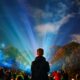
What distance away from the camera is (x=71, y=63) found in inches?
648

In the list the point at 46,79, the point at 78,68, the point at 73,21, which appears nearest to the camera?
the point at 46,79

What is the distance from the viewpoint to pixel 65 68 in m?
15.7

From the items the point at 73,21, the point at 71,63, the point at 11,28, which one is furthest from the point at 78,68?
the point at 11,28

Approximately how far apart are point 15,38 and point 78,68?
3712 millimetres

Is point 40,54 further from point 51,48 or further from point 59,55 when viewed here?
point 59,55

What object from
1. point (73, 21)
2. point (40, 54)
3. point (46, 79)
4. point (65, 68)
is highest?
point (73, 21)

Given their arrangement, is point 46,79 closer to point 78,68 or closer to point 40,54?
point 40,54

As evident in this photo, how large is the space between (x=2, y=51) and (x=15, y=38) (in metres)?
3.30

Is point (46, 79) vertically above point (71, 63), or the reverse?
point (71, 63)

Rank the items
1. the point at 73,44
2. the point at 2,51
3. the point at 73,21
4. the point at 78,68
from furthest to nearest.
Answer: the point at 2,51, the point at 78,68, the point at 73,44, the point at 73,21

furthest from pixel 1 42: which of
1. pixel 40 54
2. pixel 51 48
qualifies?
pixel 40 54

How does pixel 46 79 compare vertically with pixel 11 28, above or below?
below

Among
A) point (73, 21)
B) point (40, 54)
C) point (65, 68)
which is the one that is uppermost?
point (73, 21)

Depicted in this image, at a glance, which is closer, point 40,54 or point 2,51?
point 40,54
